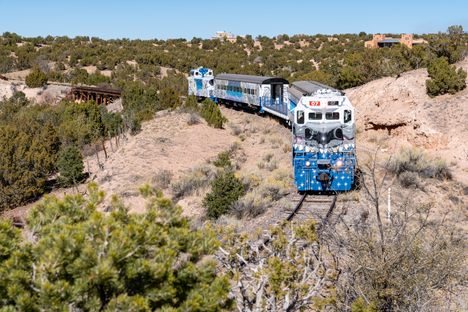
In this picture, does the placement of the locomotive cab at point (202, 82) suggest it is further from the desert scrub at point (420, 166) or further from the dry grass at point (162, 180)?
the desert scrub at point (420, 166)

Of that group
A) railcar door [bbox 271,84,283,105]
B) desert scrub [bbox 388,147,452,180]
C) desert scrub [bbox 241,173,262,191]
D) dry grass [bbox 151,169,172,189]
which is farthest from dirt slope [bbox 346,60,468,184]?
dry grass [bbox 151,169,172,189]

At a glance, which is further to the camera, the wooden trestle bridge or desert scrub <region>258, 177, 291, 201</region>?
the wooden trestle bridge

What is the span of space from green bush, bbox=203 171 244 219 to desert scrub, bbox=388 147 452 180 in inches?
264

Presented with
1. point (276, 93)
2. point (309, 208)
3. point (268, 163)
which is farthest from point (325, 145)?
point (276, 93)

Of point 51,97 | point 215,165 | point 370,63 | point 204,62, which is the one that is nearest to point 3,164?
point 215,165

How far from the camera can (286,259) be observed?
8.88m

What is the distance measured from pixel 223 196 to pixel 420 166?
8.91 meters

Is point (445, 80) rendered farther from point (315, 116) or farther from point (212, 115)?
point (212, 115)

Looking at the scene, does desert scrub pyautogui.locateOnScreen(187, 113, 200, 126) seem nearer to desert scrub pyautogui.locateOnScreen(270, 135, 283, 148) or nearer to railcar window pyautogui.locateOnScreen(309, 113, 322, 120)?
desert scrub pyautogui.locateOnScreen(270, 135, 283, 148)

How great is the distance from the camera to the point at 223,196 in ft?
64.0

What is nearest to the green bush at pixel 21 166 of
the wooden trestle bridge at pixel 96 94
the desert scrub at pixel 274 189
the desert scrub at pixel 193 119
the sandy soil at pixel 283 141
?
the sandy soil at pixel 283 141

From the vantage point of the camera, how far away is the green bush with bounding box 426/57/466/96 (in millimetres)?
29906

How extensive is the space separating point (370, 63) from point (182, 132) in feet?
50.6

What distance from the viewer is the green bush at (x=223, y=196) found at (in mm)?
18938
